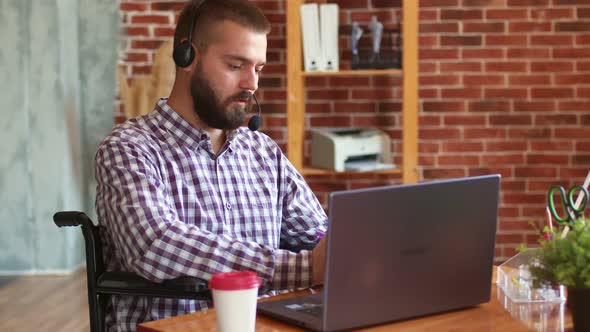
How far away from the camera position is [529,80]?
4625 mm

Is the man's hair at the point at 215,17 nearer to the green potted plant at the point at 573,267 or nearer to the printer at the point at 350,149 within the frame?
the green potted plant at the point at 573,267

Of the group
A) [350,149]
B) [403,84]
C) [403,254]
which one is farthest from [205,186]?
[403,84]

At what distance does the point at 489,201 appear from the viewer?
1.50m

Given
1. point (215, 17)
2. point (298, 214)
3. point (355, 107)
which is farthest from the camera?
point (355, 107)

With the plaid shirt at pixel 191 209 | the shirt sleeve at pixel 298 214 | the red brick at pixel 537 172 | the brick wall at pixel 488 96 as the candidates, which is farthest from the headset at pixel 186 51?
the red brick at pixel 537 172

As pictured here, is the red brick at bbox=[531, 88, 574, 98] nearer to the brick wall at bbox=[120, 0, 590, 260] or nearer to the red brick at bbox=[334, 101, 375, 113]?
the brick wall at bbox=[120, 0, 590, 260]

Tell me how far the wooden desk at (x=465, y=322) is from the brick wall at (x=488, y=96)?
10.2ft

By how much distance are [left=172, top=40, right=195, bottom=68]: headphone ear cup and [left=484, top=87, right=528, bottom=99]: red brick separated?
2838mm

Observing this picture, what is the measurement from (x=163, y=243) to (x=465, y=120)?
3188 millimetres

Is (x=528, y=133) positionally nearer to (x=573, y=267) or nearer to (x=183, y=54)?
(x=183, y=54)

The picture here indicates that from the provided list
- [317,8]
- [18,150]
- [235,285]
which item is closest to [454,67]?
[317,8]

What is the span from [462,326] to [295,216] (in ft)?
2.62

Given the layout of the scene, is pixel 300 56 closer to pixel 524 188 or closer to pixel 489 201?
pixel 524 188

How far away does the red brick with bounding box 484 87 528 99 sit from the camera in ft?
15.2
